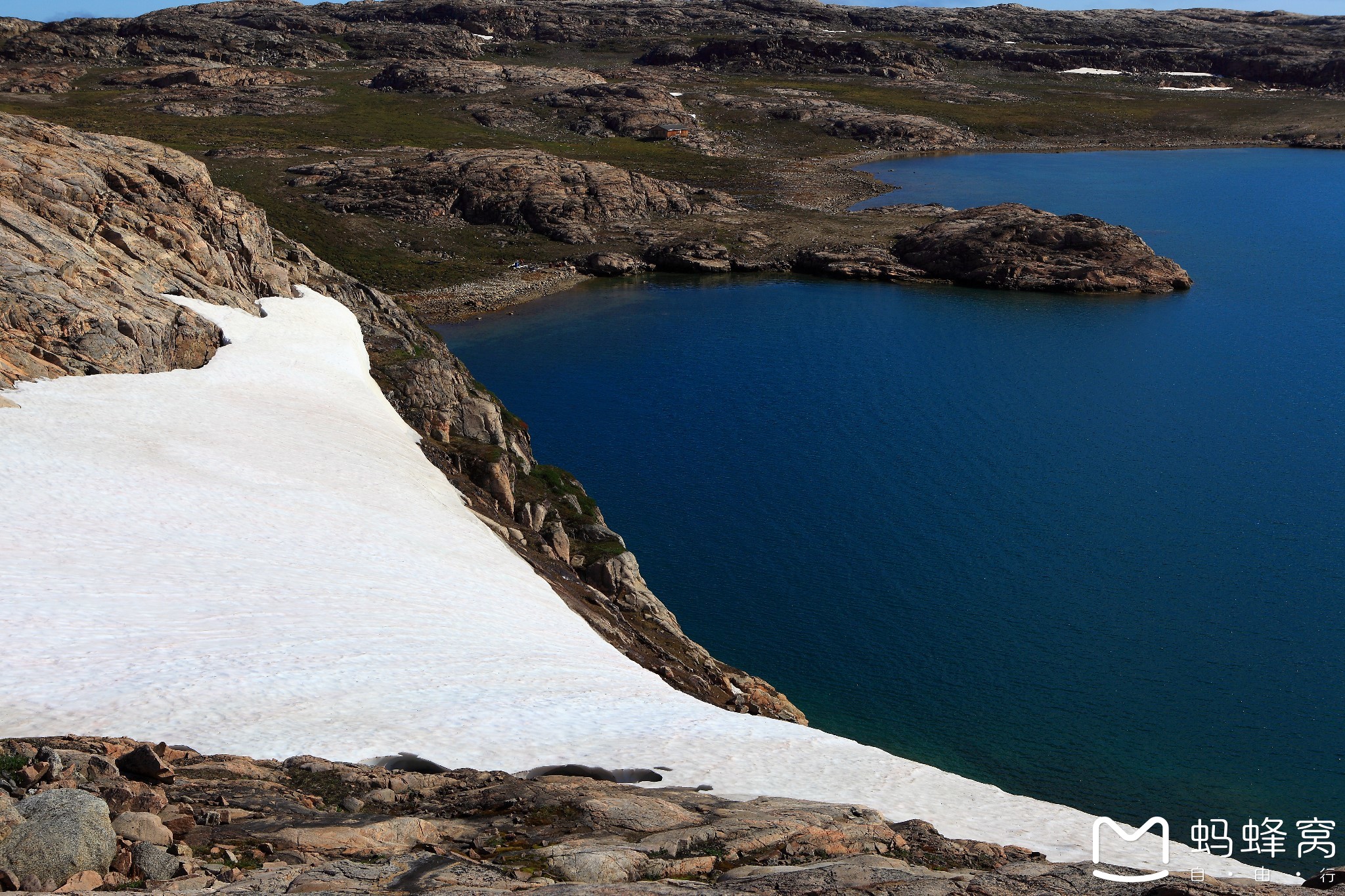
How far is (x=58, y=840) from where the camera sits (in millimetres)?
10836

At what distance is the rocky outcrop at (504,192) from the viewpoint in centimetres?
10319

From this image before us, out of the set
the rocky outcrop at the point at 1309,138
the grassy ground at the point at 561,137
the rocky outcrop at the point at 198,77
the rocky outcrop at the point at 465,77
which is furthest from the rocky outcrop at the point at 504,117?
the rocky outcrop at the point at 1309,138

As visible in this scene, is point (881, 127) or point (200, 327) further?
point (881, 127)

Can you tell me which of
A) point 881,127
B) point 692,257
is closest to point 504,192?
point 692,257

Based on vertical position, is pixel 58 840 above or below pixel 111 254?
below

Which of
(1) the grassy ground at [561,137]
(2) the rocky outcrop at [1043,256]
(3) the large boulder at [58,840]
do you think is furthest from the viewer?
(1) the grassy ground at [561,137]

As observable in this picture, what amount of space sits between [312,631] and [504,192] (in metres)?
89.1

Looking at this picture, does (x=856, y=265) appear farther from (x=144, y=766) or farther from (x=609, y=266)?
(x=144, y=766)

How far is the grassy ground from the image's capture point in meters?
97.2

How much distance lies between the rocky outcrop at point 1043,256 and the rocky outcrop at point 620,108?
6924 centimetres

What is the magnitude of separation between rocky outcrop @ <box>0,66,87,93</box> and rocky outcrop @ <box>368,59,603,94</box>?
46626 millimetres

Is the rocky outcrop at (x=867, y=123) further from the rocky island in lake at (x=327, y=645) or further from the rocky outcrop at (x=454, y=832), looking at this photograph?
the rocky outcrop at (x=454, y=832)

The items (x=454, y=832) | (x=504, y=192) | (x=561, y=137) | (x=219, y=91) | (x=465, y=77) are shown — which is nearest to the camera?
(x=454, y=832)

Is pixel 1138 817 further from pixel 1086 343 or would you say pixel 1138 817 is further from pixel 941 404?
pixel 1086 343
